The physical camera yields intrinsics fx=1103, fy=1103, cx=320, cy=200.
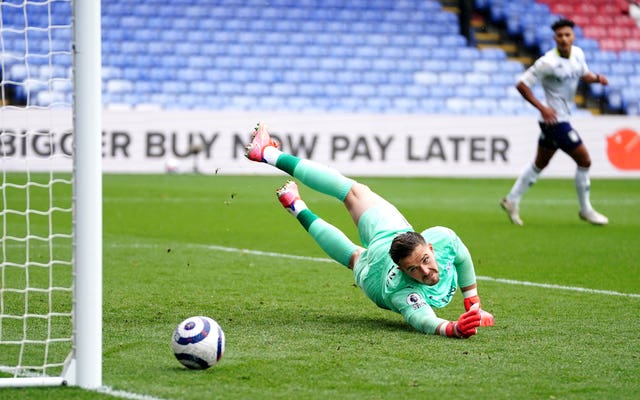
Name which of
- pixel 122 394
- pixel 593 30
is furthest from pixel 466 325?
pixel 593 30

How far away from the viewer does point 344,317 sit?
6.05 m

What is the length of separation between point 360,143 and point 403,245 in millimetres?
15980

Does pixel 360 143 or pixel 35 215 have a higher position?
pixel 35 215

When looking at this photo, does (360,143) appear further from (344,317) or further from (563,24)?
(344,317)

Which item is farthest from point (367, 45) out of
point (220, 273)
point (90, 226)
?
point (90, 226)

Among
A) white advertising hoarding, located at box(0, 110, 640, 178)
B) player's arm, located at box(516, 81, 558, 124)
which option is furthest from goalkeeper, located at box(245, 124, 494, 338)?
white advertising hoarding, located at box(0, 110, 640, 178)

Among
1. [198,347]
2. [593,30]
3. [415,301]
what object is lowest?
[593,30]

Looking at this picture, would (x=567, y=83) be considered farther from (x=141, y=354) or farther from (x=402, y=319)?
(x=141, y=354)

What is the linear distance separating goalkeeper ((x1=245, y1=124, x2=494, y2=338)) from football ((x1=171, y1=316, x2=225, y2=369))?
1.14 metres

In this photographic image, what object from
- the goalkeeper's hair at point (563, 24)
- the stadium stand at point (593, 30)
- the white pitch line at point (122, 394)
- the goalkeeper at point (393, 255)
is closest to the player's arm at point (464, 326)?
the goalkeeper at point (393, 255)

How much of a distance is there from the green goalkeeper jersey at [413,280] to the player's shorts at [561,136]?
597 cm

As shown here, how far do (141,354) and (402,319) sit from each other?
1699 mm

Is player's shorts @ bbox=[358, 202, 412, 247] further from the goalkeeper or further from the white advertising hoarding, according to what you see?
the white advertising hoarding

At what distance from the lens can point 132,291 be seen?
695cm
